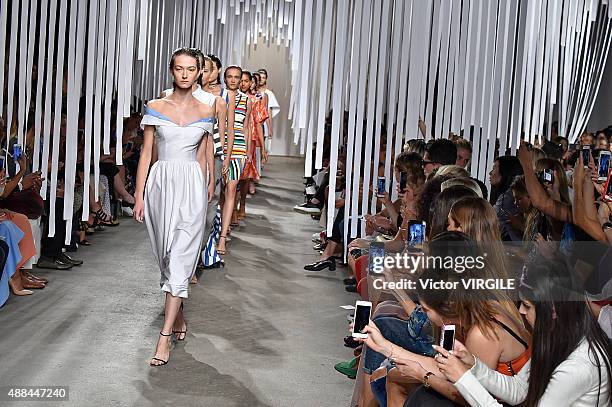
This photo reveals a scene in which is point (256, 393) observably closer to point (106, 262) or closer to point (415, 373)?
point (415, 373)

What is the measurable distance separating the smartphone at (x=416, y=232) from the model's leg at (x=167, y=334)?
1236mm

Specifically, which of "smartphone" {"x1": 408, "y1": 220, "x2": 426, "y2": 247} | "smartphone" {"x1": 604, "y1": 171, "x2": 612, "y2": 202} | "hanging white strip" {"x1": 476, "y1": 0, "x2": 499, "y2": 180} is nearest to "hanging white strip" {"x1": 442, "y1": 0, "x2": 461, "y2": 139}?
"hanging white strip" {"x1": 476, "y1": 0, "x2": 499, "y2": 180}

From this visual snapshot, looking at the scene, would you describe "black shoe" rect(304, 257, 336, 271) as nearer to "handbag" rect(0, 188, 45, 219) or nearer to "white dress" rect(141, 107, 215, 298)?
"handbag" rect(0, 188, 45, 219)

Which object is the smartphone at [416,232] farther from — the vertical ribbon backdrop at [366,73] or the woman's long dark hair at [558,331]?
the woman's long dark hair at [558,331]

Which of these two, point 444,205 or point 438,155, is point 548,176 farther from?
point 444,205

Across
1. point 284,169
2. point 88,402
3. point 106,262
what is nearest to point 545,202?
point 88,402

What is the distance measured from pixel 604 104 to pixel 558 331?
32.4 feet

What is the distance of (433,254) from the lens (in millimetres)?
2838

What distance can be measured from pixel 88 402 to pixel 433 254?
162 centimetres

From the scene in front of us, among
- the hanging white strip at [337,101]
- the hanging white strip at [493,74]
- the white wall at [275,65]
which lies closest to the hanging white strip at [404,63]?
the hanging white strip at [493,74]

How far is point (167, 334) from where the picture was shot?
177 inches

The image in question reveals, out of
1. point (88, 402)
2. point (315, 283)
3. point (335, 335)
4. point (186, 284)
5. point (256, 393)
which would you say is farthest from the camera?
point (315, 283)

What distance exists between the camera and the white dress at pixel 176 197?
4.69 m

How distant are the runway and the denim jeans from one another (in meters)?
0.59
